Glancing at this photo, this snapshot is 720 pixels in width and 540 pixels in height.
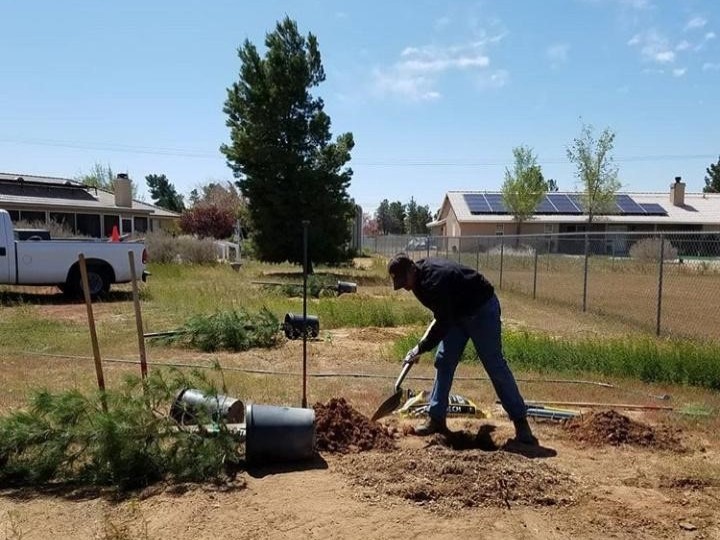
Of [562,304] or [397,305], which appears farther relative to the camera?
[562,304]

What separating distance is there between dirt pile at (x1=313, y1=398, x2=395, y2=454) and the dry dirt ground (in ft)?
0.37

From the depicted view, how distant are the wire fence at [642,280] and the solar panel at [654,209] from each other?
106 feet

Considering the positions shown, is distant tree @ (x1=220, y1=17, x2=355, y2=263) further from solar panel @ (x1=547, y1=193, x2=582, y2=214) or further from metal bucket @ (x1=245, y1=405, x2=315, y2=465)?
solar panel @ (x1=547, y1=193, x2=582, y2=214)

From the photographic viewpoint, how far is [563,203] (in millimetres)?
50156

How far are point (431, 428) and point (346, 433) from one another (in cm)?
77

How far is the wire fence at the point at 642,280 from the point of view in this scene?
36.9 feet

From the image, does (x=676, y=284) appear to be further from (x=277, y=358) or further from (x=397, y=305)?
(x=277, y=358)

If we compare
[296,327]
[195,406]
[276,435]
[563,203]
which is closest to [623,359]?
[296,327]

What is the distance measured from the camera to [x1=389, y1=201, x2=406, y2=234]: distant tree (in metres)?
97.9

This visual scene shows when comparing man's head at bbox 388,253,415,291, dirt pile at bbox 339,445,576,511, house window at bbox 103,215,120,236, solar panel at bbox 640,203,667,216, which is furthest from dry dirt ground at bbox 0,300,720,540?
solar panel at bbox 640,203,667,216

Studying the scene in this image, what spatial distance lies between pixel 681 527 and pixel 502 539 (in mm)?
1055

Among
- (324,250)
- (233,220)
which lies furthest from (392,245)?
(324,250)

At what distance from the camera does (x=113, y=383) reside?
6934 mm

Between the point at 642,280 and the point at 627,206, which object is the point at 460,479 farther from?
the point at 627,206
